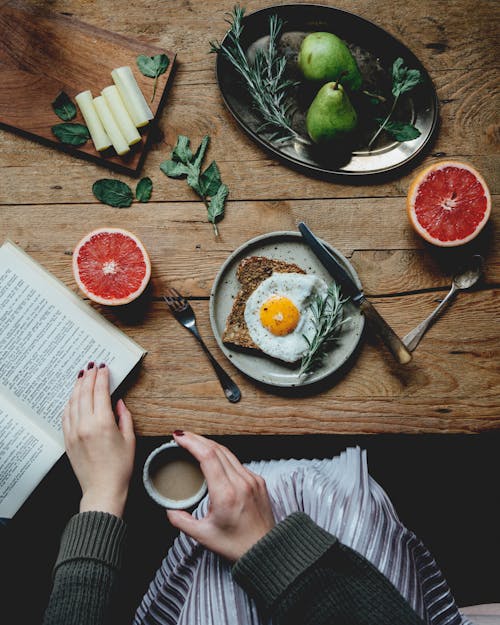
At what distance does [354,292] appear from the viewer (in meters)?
1.39

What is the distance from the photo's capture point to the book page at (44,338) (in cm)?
142

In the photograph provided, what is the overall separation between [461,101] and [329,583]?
1.38 m

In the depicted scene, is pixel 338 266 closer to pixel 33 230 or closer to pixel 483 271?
pixel 483 271

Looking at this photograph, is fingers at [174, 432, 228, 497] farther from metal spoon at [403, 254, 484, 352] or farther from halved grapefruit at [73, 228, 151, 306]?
metal spoon at [403, 254, 484, 352]

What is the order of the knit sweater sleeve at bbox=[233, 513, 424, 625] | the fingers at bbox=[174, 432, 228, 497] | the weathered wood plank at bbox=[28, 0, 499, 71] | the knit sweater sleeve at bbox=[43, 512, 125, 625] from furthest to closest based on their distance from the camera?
the weathered wood plank at bbox=[28, 0, 499, 71], the fingers at bbox=[174, 432, 228, 497], the knit sweater sleeve at bbox=[43, 512, 125, 625], the knit sweater sleeve at bbox=[233, 513, 424, 625]

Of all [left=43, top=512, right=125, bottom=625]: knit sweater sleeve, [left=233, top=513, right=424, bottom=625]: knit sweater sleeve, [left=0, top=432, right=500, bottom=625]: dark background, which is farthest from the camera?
[left=0, top=432, right=500, bottom=625]: dark background

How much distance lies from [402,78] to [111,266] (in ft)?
3.25

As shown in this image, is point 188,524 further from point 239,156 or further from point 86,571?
point 239,156

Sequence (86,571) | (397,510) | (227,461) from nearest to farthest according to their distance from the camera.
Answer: (86,571)
(227,461)
(397,510)

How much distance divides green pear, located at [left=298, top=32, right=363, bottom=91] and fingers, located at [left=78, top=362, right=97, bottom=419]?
106cm

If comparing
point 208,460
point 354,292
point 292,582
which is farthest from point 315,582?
point 354,292

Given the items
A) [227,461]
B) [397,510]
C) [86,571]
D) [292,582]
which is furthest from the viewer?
[397,510]

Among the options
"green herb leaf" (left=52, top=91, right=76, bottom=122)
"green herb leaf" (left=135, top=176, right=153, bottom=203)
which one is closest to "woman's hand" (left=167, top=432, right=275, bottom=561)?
"green herb leaf" (left=135, top=176, right=153, bottom=203)

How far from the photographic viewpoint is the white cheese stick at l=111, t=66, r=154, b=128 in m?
1.43
